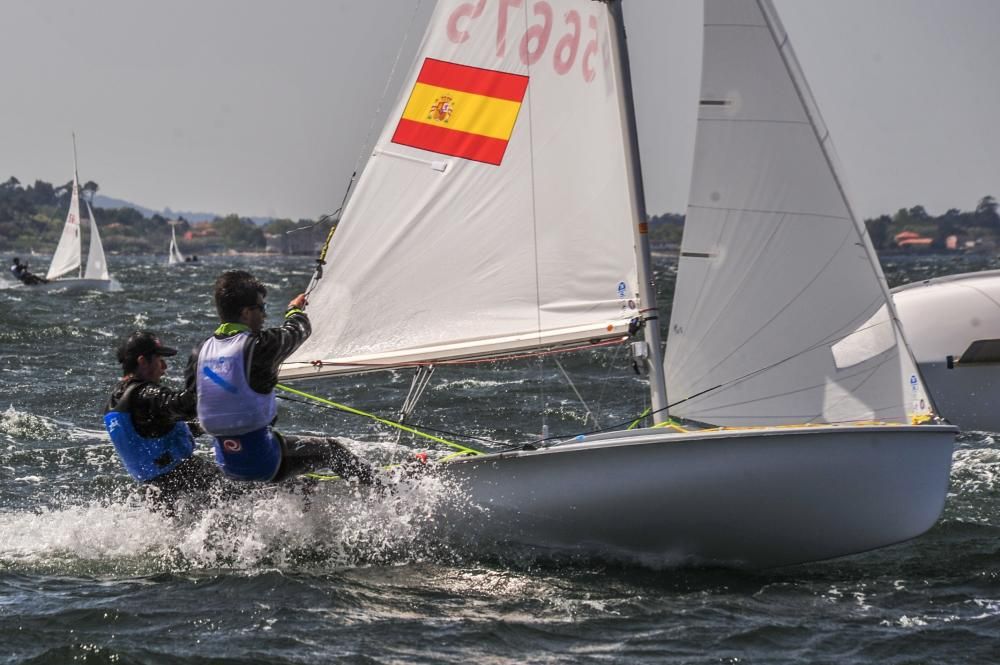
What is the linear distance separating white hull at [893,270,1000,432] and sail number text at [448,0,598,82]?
5893 millimetres

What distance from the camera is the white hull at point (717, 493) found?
5.95 meters

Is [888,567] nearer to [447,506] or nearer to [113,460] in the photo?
[447,506]

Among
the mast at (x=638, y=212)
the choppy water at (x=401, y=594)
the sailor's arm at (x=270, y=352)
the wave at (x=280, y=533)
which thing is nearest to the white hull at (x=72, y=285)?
the choppy water at (x=401, y=594)

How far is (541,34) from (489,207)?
96 cm

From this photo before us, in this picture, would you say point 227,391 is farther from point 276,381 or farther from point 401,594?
point 401,594

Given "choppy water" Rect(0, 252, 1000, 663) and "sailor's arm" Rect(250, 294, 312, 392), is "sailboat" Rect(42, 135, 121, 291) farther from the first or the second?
"sailor's arm" Rect(250, 294, 312, 392)

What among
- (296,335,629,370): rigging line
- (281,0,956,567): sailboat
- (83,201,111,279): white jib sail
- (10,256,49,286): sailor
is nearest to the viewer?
(281,0,956,567): sailboat

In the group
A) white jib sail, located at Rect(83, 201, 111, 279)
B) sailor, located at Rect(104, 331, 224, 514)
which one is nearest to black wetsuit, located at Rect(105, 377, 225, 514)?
sailor, located at Rect(104, 331, 224, 514)

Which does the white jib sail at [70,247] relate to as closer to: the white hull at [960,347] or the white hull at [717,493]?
the white hull at [960,347]

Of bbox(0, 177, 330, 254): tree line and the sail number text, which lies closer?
the sail number text

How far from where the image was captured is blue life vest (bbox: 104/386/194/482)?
629 cm

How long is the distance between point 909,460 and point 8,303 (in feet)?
86.5

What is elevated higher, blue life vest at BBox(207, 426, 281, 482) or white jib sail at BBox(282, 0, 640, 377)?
white jib sail at BBox(282, 0, 640, 377)

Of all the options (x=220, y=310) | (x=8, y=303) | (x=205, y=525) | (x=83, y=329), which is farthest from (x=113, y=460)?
(x=8, y=303)
